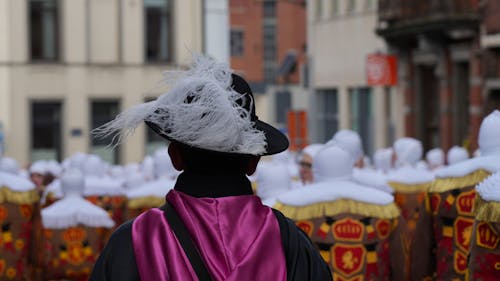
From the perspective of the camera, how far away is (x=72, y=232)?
11.2m

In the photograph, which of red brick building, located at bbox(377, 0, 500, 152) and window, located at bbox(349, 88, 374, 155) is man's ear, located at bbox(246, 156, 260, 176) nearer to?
red brick building, located at bbox(377, 0, 500, 152)

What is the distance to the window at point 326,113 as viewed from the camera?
34750 mm

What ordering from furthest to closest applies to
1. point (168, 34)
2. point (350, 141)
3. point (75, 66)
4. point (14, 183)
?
point (168, 34)
point (75, 66)
point (350, 141)
point (14, 183)

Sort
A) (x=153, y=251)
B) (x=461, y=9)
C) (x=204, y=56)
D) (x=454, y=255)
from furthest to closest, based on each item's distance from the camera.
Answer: (x=461, y=9) < (x=454, y=255) < (x=204, y=56) < (x=153, y=251)

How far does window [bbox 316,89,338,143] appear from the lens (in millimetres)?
34750

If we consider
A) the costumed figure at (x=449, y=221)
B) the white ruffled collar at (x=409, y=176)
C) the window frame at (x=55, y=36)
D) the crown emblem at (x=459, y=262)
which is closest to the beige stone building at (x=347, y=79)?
the window frame at (x=55, y=36)

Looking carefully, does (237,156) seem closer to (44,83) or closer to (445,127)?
(445,127)

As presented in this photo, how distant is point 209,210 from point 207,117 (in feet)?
0.90

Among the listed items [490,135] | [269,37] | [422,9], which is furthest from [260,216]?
[269,37]

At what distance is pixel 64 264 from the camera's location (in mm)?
11297

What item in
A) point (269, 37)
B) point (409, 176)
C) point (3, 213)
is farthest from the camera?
point (269, 37)

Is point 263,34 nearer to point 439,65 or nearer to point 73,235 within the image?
point 439,65

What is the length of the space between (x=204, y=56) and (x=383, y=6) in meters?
25.3

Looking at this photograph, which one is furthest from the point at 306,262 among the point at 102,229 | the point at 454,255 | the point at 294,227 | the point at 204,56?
the point at 102,229
